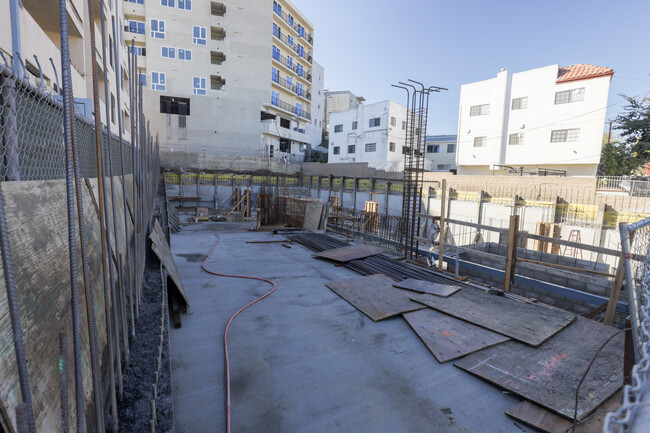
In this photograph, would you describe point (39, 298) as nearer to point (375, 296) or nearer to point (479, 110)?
point (375, 296)

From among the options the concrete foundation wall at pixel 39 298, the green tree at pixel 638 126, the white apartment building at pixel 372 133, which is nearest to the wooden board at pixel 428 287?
the concrete foundation wall at pixel 39 298

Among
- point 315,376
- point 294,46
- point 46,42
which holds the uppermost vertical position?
point 294,46

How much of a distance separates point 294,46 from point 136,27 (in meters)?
18.3

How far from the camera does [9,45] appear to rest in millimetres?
6734

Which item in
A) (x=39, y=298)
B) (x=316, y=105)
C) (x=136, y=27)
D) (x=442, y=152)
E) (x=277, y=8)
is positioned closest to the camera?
(x=39, y=298)

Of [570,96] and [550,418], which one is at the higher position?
[570,96]

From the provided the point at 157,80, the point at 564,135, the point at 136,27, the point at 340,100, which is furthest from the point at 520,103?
the point at 340,100

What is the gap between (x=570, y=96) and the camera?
26.1 meters

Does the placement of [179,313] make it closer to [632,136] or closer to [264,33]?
[632,136]

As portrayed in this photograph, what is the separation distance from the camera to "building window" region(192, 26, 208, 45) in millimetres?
34938

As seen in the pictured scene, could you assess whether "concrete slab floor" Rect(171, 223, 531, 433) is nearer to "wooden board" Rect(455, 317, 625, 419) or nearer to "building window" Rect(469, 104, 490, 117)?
"wooden board" Rect(455, 317, 625, 419)

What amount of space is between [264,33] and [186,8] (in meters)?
8.27

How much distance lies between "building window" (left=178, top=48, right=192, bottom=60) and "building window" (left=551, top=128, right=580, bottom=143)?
1416 inches

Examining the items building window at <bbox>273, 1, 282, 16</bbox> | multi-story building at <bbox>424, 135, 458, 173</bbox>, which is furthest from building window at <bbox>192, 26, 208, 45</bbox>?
multi-story building at <bbox>424, 135, 458, 173</bbox>
